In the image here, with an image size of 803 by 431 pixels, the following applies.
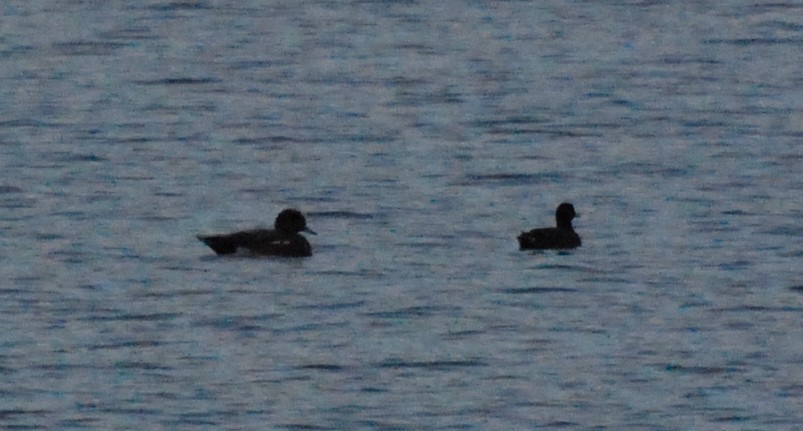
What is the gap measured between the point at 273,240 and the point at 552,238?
6.91 feet

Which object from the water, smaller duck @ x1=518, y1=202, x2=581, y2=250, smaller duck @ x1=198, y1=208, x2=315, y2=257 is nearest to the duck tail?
smaller duck @ x1=198, y1=208, x2=315, y2=257

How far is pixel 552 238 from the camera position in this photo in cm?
2186

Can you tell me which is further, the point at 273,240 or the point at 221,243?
the point at 273,240

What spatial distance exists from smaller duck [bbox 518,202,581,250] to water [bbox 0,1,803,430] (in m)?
0.09

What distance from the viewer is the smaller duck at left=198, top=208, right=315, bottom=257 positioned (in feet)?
71.0

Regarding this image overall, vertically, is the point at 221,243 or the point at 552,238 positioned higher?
the point at 221,243

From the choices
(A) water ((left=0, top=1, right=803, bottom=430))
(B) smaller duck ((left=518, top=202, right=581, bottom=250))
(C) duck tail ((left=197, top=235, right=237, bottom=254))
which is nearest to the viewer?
(A) water ((left=0, top=1, right=803, bottom=430))

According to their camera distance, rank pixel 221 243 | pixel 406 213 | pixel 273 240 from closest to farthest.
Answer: pixel 221 243
pixel 273 240
pixel 406 213

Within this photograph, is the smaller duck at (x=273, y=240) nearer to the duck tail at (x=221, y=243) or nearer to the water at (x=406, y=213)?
the duck tail at (x=221, y=243)

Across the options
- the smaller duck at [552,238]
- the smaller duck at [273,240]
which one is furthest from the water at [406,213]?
the smaller duck at [273,240]

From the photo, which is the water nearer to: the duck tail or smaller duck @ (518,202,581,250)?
smaller duck @ (518,202,581,250)

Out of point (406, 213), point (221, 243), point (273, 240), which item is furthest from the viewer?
point (406, 213)

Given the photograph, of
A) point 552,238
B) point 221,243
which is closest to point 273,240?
point 221,243

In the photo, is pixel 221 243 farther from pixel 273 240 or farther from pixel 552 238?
pixel 552 238
